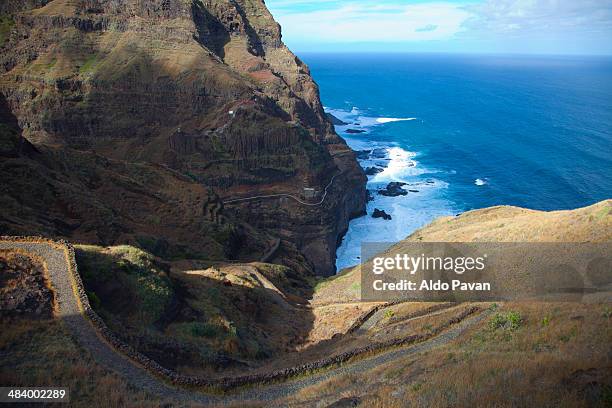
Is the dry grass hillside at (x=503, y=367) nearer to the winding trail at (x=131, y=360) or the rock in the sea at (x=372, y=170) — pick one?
the winding trail at (x=131, y=360)

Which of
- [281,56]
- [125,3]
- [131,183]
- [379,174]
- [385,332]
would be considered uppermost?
[125,3]

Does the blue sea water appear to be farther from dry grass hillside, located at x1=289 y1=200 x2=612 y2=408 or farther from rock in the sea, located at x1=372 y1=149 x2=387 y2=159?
dry grass hillside, located at x1=289 y1=200 x2=612 y2=408

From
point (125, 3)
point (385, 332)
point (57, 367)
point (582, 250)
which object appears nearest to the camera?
point (57, 367)

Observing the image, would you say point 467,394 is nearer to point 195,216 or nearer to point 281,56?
point 195,216

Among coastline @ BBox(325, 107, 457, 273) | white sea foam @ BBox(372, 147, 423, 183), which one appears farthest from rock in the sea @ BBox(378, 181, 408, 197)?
white sea foam @ BBox(372, 147, 423, 183)

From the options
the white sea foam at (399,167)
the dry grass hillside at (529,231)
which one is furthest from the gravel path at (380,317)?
the white sea foam at (399,167)

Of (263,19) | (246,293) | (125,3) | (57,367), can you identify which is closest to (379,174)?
(263,19)

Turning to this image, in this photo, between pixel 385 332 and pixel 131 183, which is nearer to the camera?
pixel 385 332
